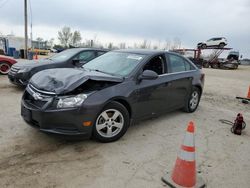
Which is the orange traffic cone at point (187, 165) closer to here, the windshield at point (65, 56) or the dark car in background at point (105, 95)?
the dark car in background at point (105, 95)

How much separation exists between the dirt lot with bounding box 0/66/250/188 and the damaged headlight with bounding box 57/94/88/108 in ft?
2.28

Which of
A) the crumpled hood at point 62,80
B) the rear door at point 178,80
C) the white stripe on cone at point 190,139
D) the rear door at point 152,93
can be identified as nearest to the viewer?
the white stripe on cone at point 190,139

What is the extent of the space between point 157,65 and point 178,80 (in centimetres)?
65

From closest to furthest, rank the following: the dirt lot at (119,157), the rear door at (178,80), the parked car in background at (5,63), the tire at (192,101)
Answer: the dirt lot at (119,157), the rear door at (178,80), the tire at (192,101), the parked car in background at (5,63)

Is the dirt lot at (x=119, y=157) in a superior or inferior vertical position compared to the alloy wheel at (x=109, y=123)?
inferior

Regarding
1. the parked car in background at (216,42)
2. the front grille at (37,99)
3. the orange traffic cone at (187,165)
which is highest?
the parked car in background at (216,42)

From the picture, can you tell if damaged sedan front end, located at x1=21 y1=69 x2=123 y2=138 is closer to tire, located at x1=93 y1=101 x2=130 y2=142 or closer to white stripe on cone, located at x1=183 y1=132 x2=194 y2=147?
tire, located at x1=93 y1=101 x2=130 y2=142

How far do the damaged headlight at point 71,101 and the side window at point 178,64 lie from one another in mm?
2340

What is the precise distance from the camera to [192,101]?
17.9 feet

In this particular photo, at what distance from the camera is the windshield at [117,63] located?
3926 millimetres

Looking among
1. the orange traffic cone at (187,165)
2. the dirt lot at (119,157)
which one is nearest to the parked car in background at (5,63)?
the dirt lot at (119,157)

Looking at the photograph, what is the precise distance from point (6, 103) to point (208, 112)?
17.1 ft

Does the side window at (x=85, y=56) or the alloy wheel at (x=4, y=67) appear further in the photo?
the alloy wheel at (x=4, y=67)

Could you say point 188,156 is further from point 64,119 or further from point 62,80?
point 62,80
